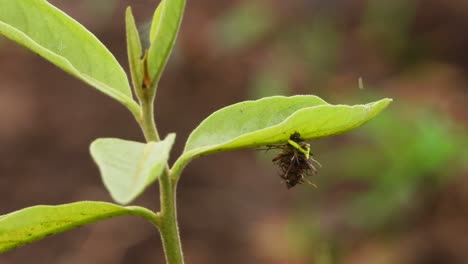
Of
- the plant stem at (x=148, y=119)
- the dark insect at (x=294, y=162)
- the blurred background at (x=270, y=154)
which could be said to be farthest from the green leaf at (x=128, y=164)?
the blurred background at (x=270, y=154)

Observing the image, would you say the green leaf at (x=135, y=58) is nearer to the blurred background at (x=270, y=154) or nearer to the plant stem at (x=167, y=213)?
the plant stem at (x=167, y=213)

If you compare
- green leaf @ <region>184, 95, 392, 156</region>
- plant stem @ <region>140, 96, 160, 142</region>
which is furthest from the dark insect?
plant stem @ <region>140, 96, 160, 142</region>

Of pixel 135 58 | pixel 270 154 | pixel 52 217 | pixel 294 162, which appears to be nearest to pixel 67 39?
pixel 135 58

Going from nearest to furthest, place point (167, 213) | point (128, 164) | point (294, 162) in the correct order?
point (128, 164) → point (167, 213) → point (294, 162)

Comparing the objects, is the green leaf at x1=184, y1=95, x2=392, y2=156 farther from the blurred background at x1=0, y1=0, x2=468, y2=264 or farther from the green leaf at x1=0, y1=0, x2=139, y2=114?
the blurred background at x1=0, y1=0, x2=468, y2=264

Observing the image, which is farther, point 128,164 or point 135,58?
point 135,58

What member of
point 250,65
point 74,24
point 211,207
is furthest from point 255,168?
point 74,24

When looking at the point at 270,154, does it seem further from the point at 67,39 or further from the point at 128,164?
the point at 128,164
